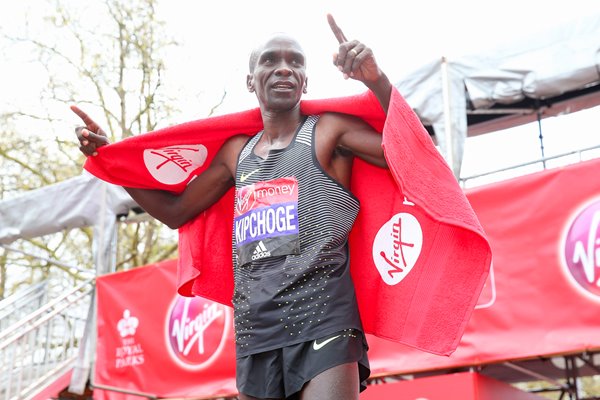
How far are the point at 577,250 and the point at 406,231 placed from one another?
94.8 inches

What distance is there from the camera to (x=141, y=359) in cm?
642

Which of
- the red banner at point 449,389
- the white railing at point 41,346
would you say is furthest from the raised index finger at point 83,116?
the white railing at point 41,346

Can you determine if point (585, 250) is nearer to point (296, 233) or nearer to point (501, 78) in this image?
point (501, 78)

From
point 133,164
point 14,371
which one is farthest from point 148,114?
point 133,164

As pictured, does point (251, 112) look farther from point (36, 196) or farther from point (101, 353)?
point (36, 196)

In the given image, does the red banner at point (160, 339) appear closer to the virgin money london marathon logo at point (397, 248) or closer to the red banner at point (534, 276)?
the red banner at point (534, 276)

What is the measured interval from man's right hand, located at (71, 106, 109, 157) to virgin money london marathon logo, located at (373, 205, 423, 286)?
98 cm

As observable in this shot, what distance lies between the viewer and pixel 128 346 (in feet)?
21.5

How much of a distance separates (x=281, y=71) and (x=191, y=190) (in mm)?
565

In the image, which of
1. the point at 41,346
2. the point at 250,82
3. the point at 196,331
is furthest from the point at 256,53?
the point at 41,346

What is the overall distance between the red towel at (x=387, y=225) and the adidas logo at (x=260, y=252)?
329mm

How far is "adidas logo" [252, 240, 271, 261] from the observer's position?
7.13 ft

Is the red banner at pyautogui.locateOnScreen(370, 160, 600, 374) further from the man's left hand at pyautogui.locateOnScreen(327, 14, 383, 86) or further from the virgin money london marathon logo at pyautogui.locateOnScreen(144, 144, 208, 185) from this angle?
the man's left hand at pyautogui.locateOnScreen(327, 14, 383, 86)

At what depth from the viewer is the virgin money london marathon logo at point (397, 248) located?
2.32 meters
